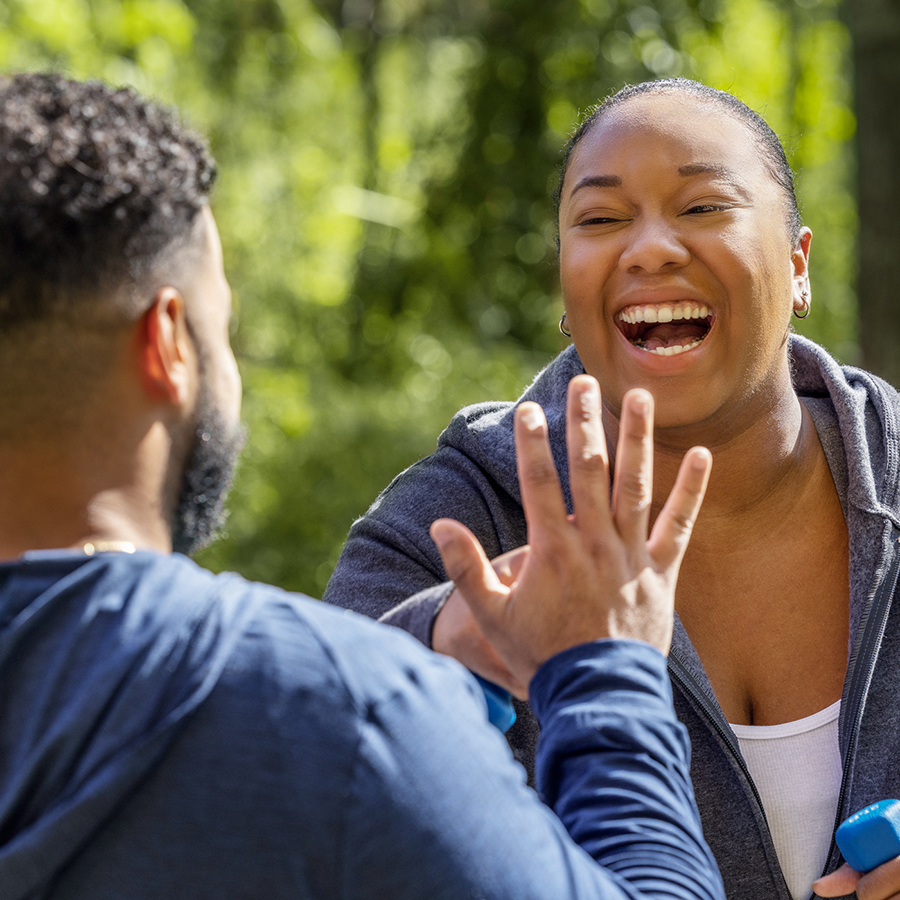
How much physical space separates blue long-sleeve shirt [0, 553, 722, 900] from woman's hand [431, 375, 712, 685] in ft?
0.66

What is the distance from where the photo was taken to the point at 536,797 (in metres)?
1.22

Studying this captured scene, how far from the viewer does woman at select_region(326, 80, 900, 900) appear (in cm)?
198

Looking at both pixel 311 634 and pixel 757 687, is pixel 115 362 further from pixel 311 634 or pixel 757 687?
pixel 757 687

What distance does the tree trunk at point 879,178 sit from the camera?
4973 mm

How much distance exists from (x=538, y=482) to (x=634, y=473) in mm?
113

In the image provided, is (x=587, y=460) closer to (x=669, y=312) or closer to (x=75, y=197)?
(x=75, y=197)

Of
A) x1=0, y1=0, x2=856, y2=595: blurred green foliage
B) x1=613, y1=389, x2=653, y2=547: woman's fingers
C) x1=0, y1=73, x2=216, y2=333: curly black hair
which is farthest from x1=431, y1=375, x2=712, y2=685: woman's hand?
x1=0, y1=0, x2=856, y2=595: blurred green foliage

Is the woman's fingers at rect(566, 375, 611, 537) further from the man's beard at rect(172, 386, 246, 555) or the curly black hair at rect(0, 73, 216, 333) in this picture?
the curly black hair at rect(0, 73, 216, 333)

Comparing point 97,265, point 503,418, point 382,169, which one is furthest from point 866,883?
point 382,169

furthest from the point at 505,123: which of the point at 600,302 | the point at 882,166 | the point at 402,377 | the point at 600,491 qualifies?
the point at 600,491

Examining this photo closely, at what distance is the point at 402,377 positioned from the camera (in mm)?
8586

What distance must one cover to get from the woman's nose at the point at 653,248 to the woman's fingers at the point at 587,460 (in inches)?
28.8

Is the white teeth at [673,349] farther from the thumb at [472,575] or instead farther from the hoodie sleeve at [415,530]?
the thumb at [472,575]

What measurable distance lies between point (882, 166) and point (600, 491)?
13.7ft
